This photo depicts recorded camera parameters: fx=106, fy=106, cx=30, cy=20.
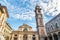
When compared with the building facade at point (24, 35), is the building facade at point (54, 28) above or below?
above

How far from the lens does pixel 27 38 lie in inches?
1249

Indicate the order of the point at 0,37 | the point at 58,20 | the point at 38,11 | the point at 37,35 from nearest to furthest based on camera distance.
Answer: the point at 0,37
the point at 58,20
the point at 37,35
the point at 38,11

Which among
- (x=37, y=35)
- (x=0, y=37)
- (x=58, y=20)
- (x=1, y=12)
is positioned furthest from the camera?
(x=37, y=35)

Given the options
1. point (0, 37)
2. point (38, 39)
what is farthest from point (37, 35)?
point (0, 37)

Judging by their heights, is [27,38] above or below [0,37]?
below

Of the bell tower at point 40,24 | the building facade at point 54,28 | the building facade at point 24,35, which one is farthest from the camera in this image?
the building facade at point 24,35

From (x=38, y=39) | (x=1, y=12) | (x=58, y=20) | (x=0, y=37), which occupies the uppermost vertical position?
(x=1, y=12)

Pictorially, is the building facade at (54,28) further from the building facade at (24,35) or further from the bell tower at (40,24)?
the building facade at (24,35)

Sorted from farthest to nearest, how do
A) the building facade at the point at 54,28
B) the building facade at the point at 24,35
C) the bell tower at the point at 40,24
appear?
the building facade at the point at 24,35 < the bell tower at the point at 40,24 < the building facade at the point at 54,28

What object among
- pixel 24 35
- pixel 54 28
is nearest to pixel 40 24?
pixel 54 28

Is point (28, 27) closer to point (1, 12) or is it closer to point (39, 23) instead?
point (39, 23)

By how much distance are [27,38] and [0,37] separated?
11.4 meters

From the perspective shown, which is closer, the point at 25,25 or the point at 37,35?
the point at 37,35

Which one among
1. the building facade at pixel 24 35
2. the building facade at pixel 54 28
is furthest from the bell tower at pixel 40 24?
the building facade at pixel 54 28
